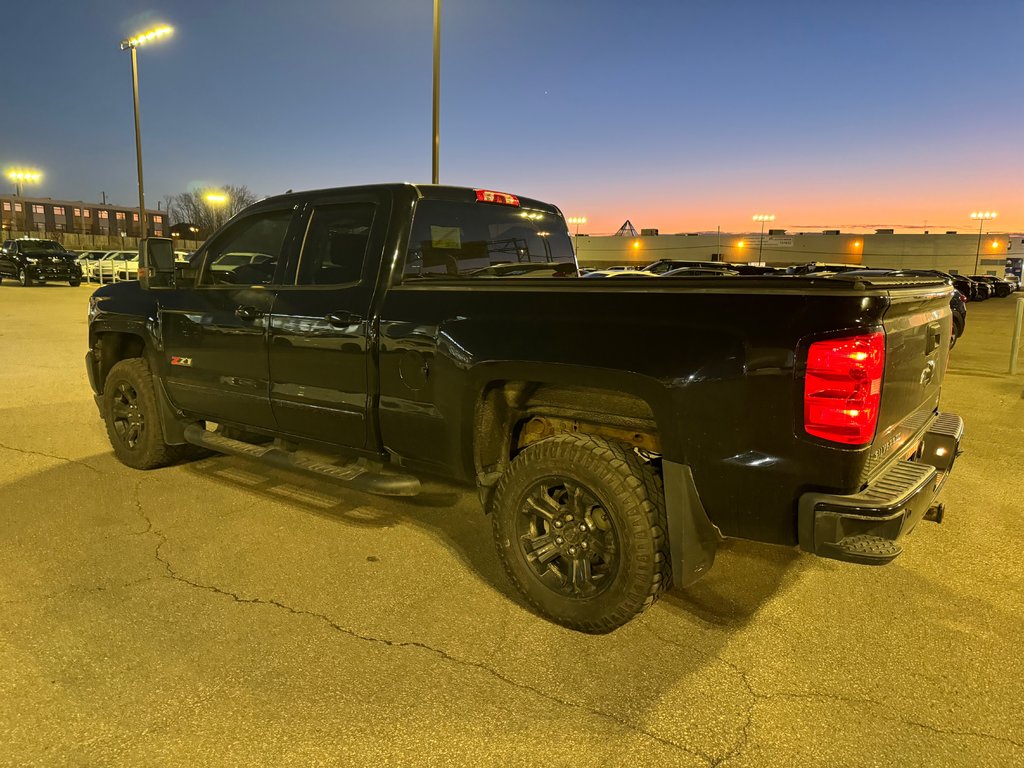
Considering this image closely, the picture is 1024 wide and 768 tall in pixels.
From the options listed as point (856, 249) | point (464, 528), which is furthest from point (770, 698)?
point (856, 249)

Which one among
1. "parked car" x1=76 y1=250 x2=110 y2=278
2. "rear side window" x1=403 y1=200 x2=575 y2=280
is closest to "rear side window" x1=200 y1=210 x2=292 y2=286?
"rear side window" x1=403 y1=200 x2=575 y2=280

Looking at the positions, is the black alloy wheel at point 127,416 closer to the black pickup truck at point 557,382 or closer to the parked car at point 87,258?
the black pickup truck at point 557,382

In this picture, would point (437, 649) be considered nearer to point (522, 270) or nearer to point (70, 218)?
point (522, 270)

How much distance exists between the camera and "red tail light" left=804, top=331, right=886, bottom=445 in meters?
2.41

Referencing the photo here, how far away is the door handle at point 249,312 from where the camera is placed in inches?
167

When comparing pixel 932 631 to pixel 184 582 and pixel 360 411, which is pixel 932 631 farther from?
pixel 184 582

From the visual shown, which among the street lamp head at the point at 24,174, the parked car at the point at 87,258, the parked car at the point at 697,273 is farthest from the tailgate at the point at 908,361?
the street lamp head at the point at 24,174

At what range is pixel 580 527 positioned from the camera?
3.15 metres

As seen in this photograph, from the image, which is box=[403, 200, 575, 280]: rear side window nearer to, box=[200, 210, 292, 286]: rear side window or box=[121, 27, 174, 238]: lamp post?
box=[200, 210, 292, 286]: rear side window

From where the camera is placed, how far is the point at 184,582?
3.58 m

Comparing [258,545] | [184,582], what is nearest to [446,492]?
[258,545]

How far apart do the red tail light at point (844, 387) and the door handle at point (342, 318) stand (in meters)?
2.29

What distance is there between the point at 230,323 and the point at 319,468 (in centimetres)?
116

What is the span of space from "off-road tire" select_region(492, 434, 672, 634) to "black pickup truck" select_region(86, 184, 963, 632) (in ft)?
0.03
